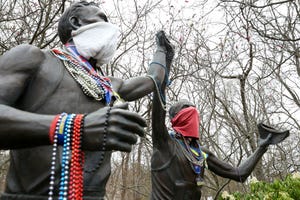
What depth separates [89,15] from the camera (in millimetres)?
1746

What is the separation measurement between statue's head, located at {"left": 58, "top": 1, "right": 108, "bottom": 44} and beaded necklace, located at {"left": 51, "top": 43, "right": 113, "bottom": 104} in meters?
0.11

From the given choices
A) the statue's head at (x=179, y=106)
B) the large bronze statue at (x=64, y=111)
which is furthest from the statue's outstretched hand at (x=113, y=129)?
the statue's head at (x=179, y=106)

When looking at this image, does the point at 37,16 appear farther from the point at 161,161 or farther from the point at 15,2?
the point at 161,161

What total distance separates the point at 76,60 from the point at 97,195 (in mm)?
586

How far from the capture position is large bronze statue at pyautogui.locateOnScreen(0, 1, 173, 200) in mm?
1134

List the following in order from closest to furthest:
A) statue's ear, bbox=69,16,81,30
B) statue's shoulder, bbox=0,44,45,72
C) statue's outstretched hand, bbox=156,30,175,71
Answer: statue's shoulder, bbox=0,44,45,72
statue's ear, bbox=69,16,81,30
statue's outstretched hand, bbox=156,30,175,71

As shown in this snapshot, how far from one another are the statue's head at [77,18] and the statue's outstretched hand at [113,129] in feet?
2.38

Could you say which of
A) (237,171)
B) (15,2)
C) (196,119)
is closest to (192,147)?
(196,119)

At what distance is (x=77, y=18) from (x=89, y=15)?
0.20 ft

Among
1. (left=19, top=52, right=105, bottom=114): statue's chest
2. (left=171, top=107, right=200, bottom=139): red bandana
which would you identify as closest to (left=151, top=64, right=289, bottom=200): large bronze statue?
(left=171, top=107, right=200, bottom=139): red bandana

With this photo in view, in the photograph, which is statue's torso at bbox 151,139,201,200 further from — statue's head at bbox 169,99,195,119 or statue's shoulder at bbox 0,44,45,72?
statue's shoulder at bbox 0,44,45,72

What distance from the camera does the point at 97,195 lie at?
4.74 ft

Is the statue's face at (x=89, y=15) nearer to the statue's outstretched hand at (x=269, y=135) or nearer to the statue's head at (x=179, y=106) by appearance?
the statue's head at (x=179, y=106)

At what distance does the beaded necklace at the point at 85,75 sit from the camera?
1.54 meters
